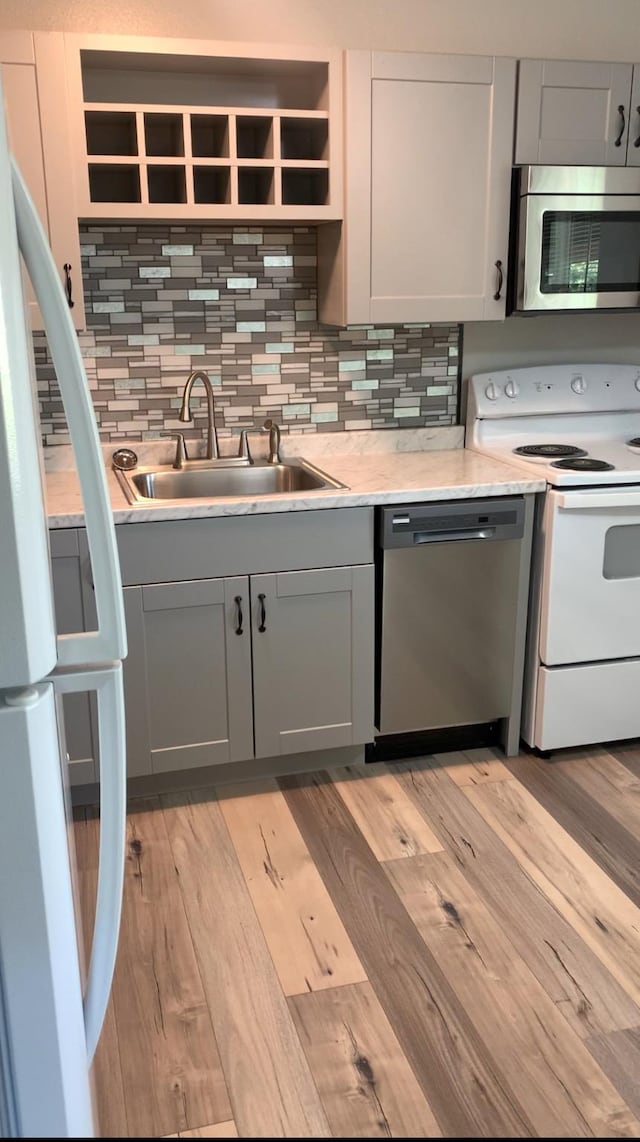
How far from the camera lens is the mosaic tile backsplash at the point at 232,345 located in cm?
300

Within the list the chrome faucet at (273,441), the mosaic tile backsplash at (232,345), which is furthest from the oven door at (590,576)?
the chrome faucet at (273,441)

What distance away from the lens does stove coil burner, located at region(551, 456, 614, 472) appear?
9.36ft

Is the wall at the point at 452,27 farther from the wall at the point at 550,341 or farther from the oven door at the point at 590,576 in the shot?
the oven door at the point at 590,576

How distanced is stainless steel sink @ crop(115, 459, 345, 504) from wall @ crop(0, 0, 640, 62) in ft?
4.25

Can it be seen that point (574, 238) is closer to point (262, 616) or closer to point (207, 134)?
point (207, 134)

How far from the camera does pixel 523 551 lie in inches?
113

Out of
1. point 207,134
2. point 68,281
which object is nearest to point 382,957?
point 68,281

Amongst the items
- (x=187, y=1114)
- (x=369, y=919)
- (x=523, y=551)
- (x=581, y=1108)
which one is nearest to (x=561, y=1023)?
(x=581, y=1108)

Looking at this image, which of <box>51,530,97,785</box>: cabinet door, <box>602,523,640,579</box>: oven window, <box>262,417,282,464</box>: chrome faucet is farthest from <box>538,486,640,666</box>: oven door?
<box>51,530,97,785</box>: cabinet door

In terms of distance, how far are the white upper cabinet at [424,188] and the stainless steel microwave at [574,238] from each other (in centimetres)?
7

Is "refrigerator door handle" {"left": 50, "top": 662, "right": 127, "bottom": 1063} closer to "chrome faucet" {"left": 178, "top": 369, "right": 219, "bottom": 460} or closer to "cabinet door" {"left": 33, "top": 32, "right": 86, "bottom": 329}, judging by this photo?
"cabinet door" {"left": 33, "top": 32, "right": 86, "bottom": 329}

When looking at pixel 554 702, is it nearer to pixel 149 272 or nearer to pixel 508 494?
pixel 508 494

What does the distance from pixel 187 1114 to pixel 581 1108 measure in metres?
0.71

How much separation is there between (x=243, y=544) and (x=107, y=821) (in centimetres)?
159
